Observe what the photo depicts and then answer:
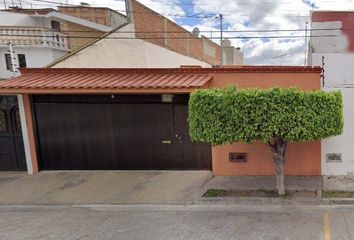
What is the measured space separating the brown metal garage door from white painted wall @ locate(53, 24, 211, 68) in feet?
17.2

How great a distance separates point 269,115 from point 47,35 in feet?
70.3

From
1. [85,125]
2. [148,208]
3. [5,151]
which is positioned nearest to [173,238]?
[148,208]

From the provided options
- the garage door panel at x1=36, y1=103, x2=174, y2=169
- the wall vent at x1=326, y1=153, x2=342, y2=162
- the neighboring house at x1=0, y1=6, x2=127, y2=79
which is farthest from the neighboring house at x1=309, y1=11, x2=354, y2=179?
the neighboring house at x1=0, y1=6, x2=127, y2=79

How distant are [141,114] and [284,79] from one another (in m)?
4.09

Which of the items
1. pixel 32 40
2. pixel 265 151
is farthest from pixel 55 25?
pixel 265 151

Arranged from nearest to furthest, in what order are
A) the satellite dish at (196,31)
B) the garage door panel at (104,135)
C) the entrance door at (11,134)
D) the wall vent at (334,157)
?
the wall vent at (334,157) → the garage door panel at (104,135) → the entrance door at (11,134) → the satellite dish at (196,31)

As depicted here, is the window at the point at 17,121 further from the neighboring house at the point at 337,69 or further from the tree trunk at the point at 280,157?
the neighboring house at the point at 337,69

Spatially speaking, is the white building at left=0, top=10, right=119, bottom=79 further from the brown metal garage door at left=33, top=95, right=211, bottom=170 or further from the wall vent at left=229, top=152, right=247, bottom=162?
the wall vent at left=229, top=152, right=247, bottom=162

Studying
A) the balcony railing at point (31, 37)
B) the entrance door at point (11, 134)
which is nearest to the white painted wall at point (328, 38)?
the entrance door at point (11, 134)

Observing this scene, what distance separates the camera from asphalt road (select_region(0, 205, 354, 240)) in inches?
203

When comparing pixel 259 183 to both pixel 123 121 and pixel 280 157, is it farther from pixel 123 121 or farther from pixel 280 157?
pixel 123 121

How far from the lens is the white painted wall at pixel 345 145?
7414 mm

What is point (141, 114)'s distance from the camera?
898cm

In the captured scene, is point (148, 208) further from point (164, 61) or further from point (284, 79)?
point (164, 61)
